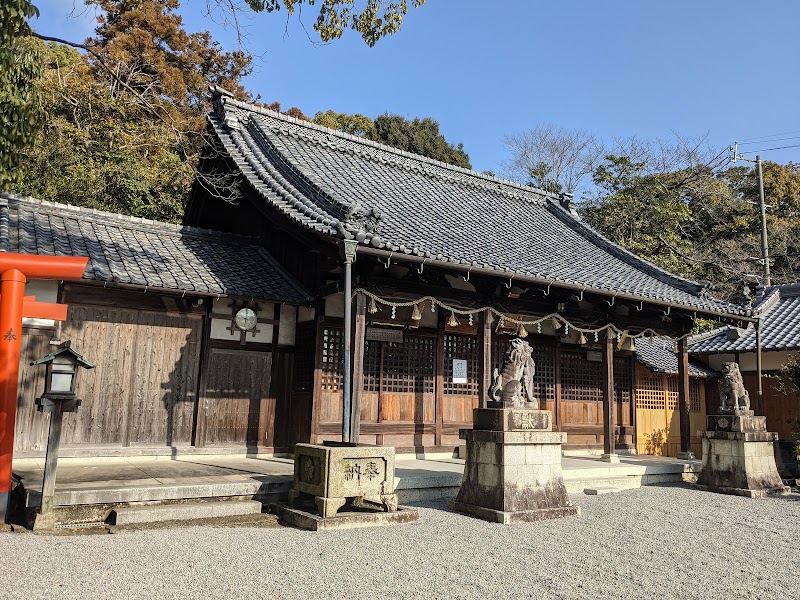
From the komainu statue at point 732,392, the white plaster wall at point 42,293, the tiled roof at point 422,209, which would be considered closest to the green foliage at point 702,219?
the tiled roof at point 422,209

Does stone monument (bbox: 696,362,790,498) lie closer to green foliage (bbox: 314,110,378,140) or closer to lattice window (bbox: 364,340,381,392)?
lattice window (bbox: 364,340,381,392)

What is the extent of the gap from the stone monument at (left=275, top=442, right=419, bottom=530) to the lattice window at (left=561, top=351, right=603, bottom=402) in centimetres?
796

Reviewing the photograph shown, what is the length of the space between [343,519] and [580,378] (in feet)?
31.4

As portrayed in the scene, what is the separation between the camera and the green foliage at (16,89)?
247 inches

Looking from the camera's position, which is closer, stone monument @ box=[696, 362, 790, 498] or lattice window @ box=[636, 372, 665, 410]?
stone monument @ box=[696, 362, 790, 498]

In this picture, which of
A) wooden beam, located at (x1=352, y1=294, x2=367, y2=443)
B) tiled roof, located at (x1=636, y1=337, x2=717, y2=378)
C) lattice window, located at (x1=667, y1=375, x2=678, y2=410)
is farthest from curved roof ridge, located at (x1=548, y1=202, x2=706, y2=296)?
wooden beam, located at (x1=352, y1=294, x2=367, y2=443)

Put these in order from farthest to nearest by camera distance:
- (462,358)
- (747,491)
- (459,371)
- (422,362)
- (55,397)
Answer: (462,358)
(459,371)
(422,362)
(747,491)
(55,397)

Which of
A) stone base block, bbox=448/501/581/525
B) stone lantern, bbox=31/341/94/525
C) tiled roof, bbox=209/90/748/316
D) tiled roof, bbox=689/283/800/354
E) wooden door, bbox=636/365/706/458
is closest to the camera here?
stone lantern, bbox=31/341/94/525

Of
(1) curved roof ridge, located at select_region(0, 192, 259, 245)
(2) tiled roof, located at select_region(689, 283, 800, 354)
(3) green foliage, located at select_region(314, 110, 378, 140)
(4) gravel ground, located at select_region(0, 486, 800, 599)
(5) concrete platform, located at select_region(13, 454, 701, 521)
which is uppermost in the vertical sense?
(3) green foliage, located at select_region(314, 110, 378, 140)

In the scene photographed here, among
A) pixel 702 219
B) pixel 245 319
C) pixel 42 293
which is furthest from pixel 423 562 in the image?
pixel 702 219

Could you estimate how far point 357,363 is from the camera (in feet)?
33.1

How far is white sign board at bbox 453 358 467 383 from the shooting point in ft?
43.5

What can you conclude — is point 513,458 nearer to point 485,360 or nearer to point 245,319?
point 485,360

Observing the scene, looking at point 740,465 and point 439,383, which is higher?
point 439,383
